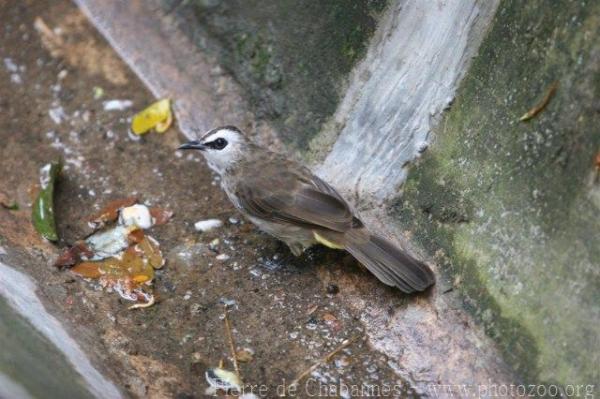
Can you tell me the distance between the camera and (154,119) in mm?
6414

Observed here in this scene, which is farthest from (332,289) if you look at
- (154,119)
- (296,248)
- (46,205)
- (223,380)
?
(154,119)

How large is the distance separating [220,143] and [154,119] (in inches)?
39.2

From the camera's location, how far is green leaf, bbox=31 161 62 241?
5.37 m

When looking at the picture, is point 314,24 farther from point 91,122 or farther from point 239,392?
point 239,392

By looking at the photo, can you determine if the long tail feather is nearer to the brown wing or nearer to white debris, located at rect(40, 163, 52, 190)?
the brown wing

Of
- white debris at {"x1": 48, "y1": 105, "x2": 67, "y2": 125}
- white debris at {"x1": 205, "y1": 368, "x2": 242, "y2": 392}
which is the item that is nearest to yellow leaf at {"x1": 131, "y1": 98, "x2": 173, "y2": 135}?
white debris at {"x1": 48, "y1": 105, "x2": 67, "y2": 125}

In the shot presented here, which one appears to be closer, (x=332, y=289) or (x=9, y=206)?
(x=332, y=289)

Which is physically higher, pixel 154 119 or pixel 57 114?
pixel 154 119

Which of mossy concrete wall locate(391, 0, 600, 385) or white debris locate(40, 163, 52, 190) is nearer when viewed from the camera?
mossy concrete wall locate(391, 0, 600, 385)

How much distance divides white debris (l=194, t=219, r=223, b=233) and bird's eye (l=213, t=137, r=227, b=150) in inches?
19.3

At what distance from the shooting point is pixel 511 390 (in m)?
4.24

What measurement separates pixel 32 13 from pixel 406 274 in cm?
409

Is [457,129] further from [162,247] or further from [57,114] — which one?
[57,114]

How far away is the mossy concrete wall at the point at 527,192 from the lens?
13.1ft
